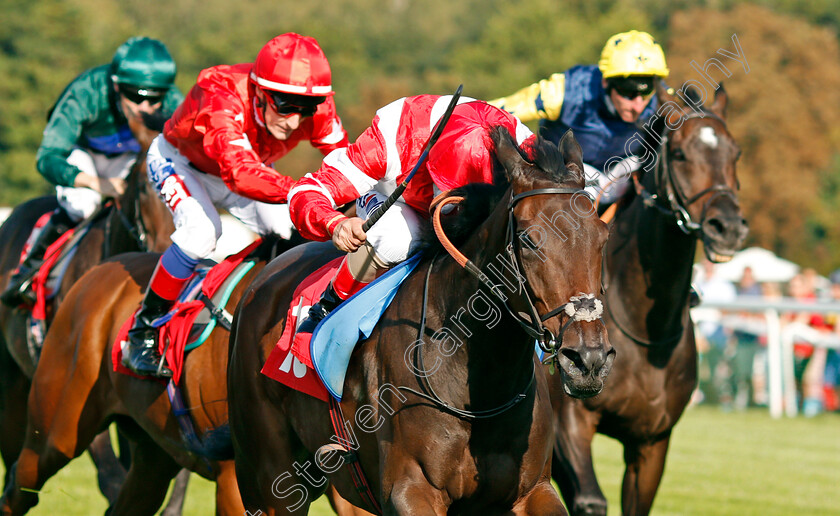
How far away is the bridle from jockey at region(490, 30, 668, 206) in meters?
2.51

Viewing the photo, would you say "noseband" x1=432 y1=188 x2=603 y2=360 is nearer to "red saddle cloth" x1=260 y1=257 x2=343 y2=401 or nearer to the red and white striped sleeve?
the red and white striped sleeve

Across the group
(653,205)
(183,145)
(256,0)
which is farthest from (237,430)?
(256,0)

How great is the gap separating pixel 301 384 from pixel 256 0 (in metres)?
74.4

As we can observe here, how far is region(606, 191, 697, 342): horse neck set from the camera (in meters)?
5.31

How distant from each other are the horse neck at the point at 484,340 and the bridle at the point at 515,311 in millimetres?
44

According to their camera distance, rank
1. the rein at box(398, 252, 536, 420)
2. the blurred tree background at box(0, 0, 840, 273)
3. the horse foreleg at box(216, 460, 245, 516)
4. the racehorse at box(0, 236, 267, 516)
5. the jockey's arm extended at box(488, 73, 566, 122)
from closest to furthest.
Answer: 1. the rein at box(398, 252, 536, 420)
2. the horse foreleg at box(216, 460, 245, 516)
3. the racehorse at box(0, 236, 267, 516)
4. the jockey's arm extended at box(488, 73, 566, 122)
5. the blurred tree background at box(0, 0, 840, 273)

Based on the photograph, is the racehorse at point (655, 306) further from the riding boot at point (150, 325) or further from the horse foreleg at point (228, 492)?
the riding boot at point (150, 325)

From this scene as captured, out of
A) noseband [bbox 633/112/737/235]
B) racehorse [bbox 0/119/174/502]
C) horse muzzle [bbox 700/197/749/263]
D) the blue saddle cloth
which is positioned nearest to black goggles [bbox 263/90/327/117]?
the blue saddle cloth

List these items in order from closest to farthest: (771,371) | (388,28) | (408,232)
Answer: (408,232)
(771,371)
(388,28)

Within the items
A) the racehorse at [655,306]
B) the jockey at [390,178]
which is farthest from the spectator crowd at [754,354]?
the jockey at [390,178]

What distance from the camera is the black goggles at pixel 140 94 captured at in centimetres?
637

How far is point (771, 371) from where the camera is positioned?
12.8 m

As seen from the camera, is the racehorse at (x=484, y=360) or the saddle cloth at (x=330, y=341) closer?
the racehorse at (x=484, y=360)

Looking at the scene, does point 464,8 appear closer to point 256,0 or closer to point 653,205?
point 256,0
